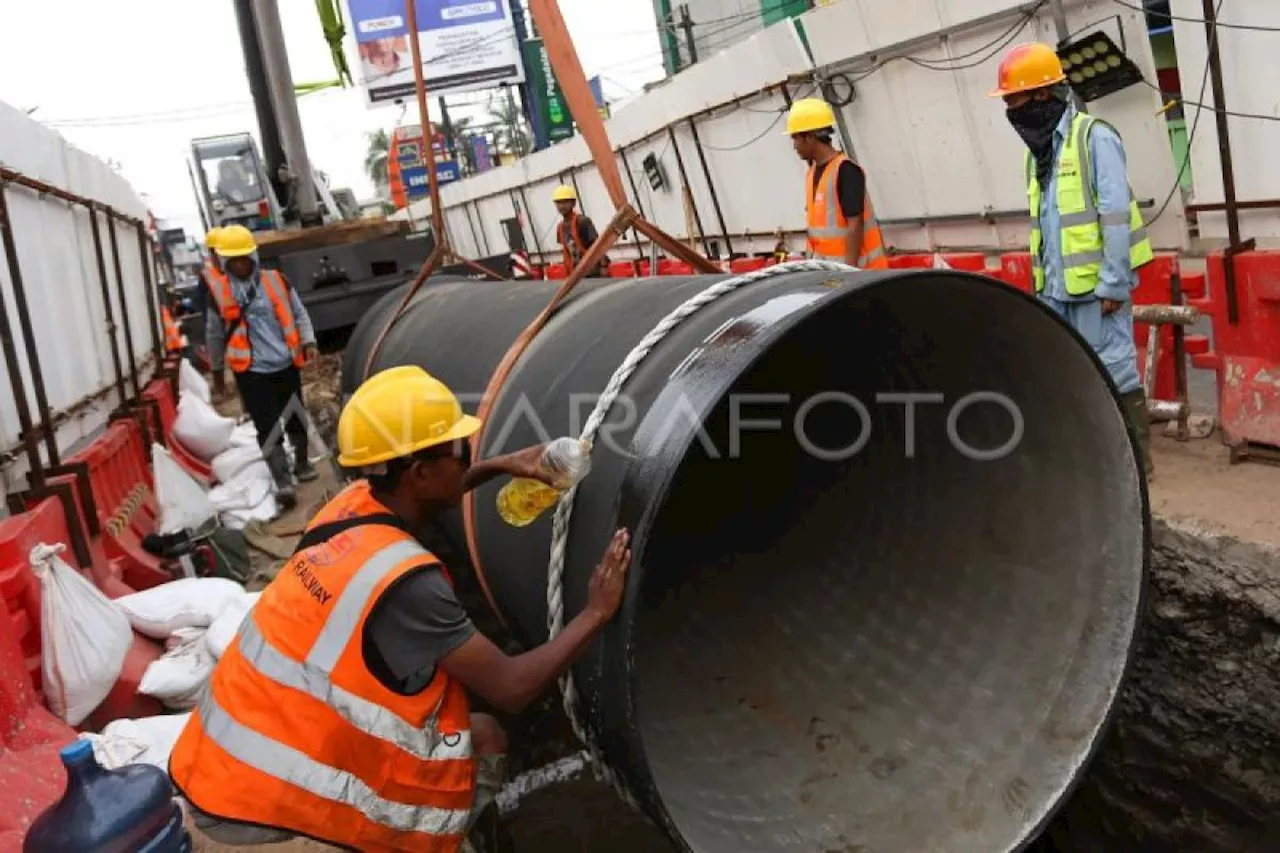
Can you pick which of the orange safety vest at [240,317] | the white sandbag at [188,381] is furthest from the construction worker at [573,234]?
the white sandbag at [188,381]

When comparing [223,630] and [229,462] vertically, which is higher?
[229,462]

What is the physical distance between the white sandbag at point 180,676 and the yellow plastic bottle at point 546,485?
1973 millimetres

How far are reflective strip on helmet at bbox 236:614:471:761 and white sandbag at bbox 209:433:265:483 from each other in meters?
4.45

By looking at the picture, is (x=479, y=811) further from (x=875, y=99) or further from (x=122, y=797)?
(x=875, y=99)

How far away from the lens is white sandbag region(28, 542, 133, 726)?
308 centimetres

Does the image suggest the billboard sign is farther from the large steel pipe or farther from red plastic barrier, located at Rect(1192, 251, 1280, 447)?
the large steel pipe

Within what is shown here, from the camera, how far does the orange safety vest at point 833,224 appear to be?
4457 mm

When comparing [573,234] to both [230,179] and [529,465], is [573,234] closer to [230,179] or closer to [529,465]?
[529,465]

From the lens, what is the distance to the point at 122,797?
6.61 ft

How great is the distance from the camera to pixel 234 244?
18.5 ft

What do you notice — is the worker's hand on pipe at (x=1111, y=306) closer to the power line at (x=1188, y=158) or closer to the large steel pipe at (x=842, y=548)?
the large steel pipe at (x=842, y=548)

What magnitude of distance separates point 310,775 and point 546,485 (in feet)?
2.48

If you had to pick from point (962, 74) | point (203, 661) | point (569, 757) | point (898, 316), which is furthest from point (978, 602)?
point (962, 74)

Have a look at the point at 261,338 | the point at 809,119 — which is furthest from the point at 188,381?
the point at 809,119
